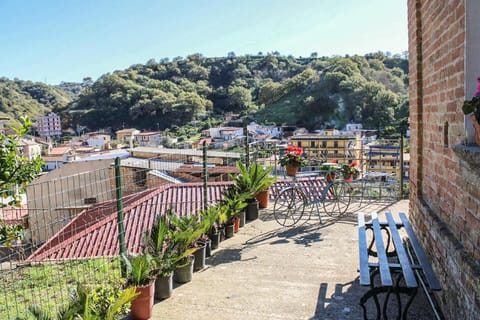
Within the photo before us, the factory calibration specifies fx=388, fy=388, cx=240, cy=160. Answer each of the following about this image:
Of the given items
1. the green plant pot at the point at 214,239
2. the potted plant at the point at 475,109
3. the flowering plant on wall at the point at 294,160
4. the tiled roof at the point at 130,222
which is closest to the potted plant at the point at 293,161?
the flowering plant on wall at the point at 294,160

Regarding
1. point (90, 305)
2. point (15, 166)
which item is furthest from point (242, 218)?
point (15, 166)

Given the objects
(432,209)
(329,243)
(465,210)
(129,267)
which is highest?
(465,210)

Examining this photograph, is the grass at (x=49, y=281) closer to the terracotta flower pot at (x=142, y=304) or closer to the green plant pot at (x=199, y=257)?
the terracotta flower pot at (x=142, y=304)

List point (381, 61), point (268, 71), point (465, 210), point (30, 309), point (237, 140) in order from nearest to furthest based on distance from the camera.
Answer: point (465, 210)
point (30, 309)
point (237, 140)
point (381, 61)
point (268, 71)

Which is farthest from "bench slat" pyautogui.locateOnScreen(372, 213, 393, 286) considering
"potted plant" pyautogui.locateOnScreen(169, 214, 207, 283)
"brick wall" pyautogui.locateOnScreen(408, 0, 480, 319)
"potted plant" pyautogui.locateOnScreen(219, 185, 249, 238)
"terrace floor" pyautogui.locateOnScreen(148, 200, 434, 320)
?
"potted plant" pyautogui.locateOnScreen(219, 185, 249, 238)

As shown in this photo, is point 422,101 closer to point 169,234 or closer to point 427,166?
point 427,166

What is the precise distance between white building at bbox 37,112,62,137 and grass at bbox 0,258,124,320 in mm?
71404

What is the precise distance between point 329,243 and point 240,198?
133 cm

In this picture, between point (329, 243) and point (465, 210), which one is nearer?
A: point (465, 210)

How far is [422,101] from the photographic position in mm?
3654

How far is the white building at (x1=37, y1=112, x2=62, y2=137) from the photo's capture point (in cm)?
7000

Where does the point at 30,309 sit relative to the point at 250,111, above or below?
below

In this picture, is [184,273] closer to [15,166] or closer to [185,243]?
[185,243]

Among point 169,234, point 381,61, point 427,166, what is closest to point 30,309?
point 169,234
